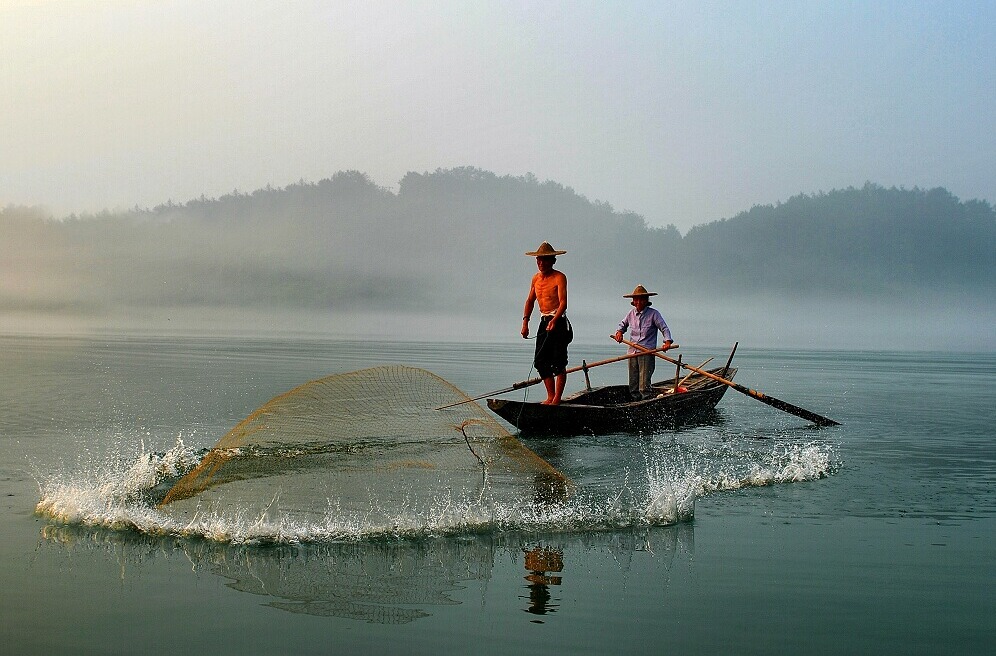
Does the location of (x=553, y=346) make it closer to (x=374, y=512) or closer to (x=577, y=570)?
(x=374, y=512)

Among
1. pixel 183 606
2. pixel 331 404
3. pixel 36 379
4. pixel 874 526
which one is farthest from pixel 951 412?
pixel 36 379

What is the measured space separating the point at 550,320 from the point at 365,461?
5167 millimetres

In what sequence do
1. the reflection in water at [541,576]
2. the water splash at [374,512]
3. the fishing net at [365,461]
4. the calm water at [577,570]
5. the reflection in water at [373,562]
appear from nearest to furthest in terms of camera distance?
the calm water at [577,570]
the reflection in water at [541,576]
the reflection in water at [373,562]
the water splash at [374,512]
the fishing net at [365,461]

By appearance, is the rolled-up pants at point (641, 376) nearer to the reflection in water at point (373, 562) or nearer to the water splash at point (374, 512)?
the water splash at point (374, 512)

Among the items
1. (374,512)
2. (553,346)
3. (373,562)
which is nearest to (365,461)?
(374,512)

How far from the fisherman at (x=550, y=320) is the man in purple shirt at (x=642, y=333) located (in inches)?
98.1

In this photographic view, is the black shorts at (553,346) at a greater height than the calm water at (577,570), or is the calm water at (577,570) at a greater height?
the black shorts at (553,346)

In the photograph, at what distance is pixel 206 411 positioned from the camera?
19484 mm

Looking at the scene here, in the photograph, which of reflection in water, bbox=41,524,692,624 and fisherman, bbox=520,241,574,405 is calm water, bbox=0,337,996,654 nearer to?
reflection in water, bbox=41,524,692,624

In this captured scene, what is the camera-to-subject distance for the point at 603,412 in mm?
14758

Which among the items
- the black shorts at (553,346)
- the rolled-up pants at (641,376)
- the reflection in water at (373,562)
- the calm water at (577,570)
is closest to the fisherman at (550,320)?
the black shorts at (553,346)

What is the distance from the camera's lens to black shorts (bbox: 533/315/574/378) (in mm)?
14555

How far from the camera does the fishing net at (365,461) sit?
8.60 meters

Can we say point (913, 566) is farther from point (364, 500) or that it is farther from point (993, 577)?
point (364, 500)
